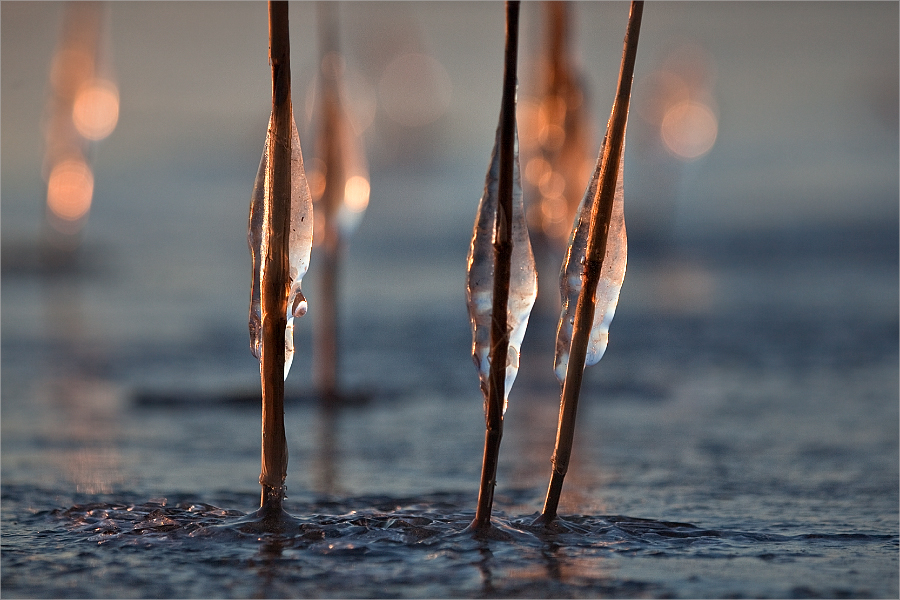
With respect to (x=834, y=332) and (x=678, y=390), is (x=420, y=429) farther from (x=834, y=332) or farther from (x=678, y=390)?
(x=834, y=332)

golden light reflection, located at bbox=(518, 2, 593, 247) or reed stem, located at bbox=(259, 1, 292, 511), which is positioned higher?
golden light reflection, located at bbox=(518, 2, 593, 247)

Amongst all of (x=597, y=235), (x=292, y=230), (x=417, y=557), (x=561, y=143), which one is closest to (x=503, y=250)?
(x=597, y=235)

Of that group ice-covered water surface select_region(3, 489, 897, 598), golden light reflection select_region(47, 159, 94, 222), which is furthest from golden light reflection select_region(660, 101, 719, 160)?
ice-covered water surface select_region(3, 489, 897, 598)

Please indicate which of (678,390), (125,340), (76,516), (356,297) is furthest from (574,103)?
(356,297)

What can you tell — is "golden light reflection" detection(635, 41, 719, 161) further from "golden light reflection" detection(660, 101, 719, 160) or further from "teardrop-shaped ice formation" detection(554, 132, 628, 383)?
"teardrop-shaped ice formation" detection(554, 132, 628, 383)

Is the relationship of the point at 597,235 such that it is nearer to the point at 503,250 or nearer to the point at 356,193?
the point at 503,250

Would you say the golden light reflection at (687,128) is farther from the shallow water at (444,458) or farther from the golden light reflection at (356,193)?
the golden light reflection at (356,193)

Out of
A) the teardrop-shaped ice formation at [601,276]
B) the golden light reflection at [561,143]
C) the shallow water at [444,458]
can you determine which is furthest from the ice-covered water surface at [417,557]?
the golden light reflection at [561,143]
